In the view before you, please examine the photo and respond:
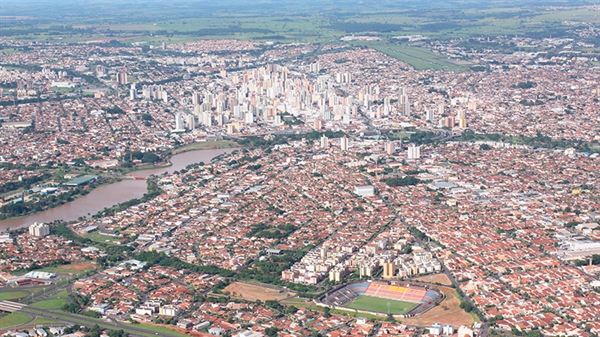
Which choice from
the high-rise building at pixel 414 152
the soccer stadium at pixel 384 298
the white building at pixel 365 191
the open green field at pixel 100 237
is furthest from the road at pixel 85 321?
the high-rise building at pixel 414 152

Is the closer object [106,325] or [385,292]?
[106,325]

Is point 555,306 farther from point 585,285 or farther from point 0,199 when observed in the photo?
point 0,199

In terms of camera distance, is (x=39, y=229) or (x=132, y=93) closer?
(x=39, y=229)

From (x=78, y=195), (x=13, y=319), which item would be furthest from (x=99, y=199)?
(x=13, y=319)

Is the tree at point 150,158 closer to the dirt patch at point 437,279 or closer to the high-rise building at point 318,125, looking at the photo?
the high-rise building at point 318,125

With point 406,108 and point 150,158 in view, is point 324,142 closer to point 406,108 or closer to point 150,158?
point 150,158

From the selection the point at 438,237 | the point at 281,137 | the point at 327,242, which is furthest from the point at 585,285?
the point at 281,137

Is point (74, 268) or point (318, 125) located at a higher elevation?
point (74, 268)
